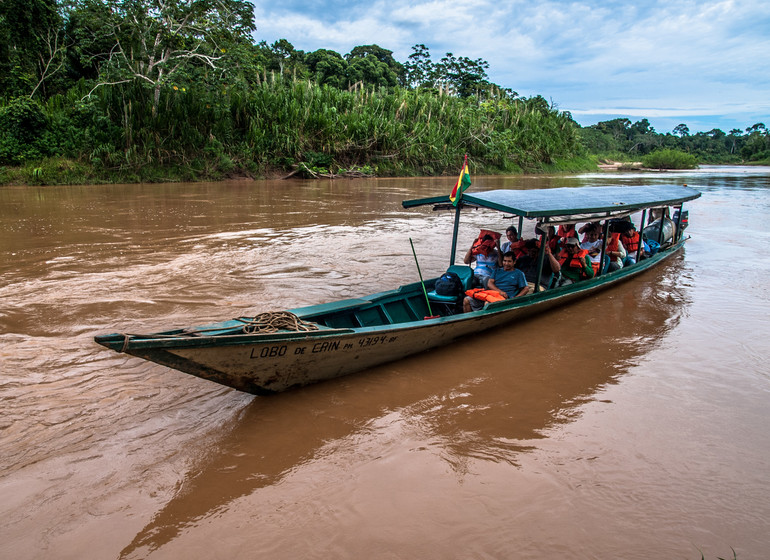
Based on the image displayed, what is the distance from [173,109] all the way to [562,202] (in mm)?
16490

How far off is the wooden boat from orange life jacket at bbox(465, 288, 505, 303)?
0.42ft

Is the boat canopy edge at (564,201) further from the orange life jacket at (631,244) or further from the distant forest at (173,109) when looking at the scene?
the distant forest at (173,109)

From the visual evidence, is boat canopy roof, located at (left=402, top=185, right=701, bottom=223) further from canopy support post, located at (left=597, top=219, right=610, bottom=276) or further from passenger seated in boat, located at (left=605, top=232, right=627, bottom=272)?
passenger seated in boat, located at (left=605, top=232, right=627, bottom=272)

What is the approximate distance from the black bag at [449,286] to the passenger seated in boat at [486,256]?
1.56 feet

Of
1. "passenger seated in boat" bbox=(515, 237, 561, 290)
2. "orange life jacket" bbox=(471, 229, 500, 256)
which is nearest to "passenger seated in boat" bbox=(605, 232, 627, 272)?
"passenger seated in boat" bbox=(515, 237, 561, 290)

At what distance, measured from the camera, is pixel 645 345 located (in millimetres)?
5551

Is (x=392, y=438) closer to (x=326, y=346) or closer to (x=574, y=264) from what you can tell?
(x=326, y=346)

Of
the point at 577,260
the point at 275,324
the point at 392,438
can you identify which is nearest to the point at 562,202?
the point at 577,260

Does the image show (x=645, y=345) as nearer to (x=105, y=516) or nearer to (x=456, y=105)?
(x=105, y=516)

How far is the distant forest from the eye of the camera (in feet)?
54.9

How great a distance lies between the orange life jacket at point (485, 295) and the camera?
17.7ft

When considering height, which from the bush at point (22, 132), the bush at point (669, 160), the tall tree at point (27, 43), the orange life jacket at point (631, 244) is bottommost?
the orange life jacket at point (631, 244)

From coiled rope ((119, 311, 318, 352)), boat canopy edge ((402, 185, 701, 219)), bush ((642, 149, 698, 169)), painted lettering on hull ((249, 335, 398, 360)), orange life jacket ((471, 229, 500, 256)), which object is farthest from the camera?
bush ((642, 149, 698, 169))

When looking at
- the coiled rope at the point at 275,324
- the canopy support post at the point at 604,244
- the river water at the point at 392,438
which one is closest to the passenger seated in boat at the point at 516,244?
the river water at the point at 392,438
